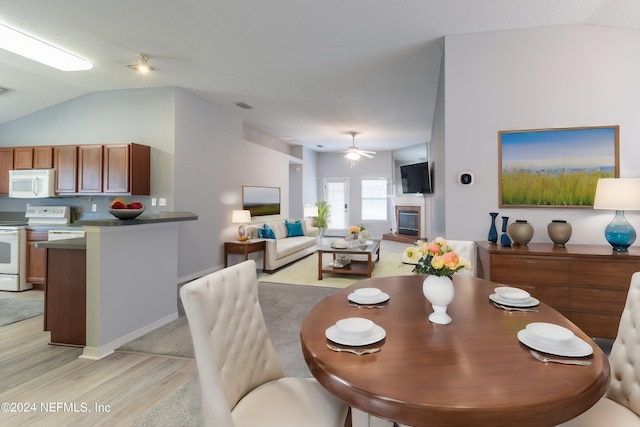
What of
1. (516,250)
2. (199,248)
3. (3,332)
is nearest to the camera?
(516,250)

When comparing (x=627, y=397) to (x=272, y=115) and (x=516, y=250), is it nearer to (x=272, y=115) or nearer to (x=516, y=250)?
(x=516, y=250)

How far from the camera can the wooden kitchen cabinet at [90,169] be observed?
4262 millimetres

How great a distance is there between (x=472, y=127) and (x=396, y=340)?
263 centimetres

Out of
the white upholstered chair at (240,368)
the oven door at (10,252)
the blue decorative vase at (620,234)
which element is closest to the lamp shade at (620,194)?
the blue decorative vase at (620,234)

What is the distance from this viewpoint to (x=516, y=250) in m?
2.59

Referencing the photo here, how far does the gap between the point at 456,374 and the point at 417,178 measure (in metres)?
7.20

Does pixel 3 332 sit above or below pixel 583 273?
below

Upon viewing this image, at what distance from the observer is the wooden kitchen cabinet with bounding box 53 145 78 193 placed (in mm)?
4344

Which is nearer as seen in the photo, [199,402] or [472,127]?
[199,402]

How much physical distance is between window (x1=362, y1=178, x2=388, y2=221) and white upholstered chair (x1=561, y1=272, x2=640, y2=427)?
854cm

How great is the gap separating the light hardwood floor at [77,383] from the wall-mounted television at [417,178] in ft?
20.2

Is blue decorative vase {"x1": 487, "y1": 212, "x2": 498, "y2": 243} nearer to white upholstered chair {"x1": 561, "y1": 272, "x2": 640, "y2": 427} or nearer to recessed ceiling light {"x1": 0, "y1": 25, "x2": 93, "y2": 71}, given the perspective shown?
white upholstered chair {"x1": 561, "y1": 272, "x2": 640, "y2": 427}

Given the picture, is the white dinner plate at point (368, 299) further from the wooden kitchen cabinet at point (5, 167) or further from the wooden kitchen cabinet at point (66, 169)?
the wooden kitchen cabinet at point (5, 167)

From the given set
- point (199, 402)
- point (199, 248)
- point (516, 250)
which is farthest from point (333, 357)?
point (199, 248)
